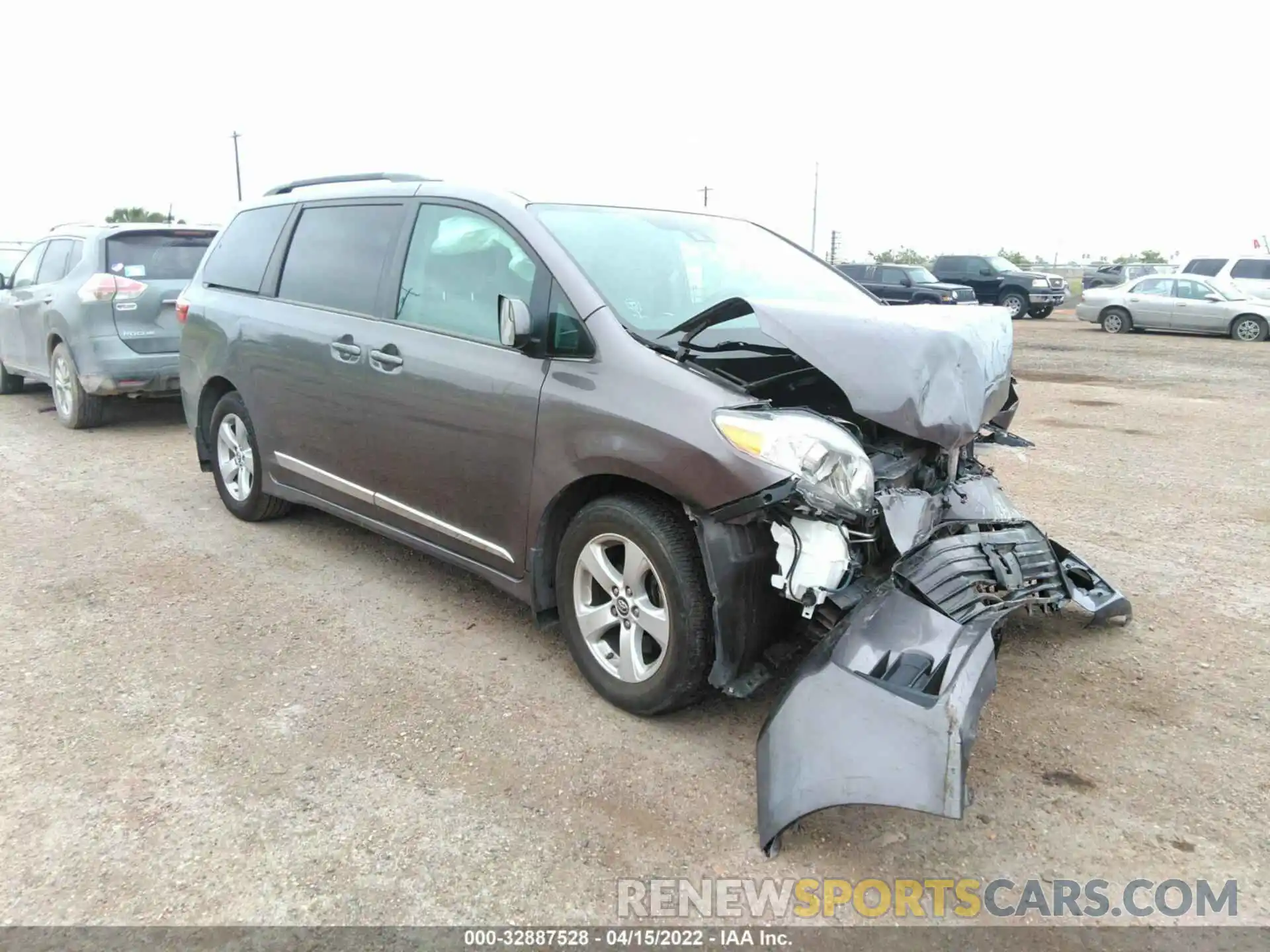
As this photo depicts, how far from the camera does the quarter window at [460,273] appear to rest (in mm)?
3664

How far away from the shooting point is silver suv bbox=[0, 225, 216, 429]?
7773 mm

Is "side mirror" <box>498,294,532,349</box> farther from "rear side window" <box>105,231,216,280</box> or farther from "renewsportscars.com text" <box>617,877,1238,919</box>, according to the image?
"rear side window" <box>105,231,216,280</box>

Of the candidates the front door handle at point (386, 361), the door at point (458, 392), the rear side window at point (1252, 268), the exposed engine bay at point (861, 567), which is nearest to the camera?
the exposed engine bay at point (861, 567)

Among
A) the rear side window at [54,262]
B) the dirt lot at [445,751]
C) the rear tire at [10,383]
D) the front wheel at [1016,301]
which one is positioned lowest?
the front wheel at [1016,301]

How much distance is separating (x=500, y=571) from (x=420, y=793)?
1042 mm

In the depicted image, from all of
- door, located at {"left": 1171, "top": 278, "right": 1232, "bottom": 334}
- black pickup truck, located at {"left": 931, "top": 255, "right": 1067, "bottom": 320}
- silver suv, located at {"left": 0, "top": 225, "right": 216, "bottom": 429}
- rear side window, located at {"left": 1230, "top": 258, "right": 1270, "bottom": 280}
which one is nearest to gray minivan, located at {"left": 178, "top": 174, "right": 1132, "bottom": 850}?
silver suv, located at {"left": 0, "top": 225, "right": 216, "bottom": 429}

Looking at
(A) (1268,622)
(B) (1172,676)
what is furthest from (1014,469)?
(B) (1172,676)

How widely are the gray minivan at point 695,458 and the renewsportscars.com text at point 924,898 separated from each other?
19 centimetres

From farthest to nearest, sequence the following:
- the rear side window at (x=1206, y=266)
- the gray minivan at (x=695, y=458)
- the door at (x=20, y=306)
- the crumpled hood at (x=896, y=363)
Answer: the rear side window at (x=1206, y=266)
the door at (x=20, y=306)
the crumpled hood at (x=896, y=363)
the gray minivan at (x=695, y=458)

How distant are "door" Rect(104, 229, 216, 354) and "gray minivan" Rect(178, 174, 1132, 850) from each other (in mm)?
4126

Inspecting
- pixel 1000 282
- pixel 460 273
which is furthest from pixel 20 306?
pixel 1000 282

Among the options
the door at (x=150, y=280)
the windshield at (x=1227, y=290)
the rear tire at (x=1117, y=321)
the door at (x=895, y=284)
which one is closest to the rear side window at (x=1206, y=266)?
the windshield at (x=1227, y=290)

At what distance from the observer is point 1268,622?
161 inches

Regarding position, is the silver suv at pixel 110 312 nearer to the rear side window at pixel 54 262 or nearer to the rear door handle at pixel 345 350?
the rear side window at pixel 54 262
